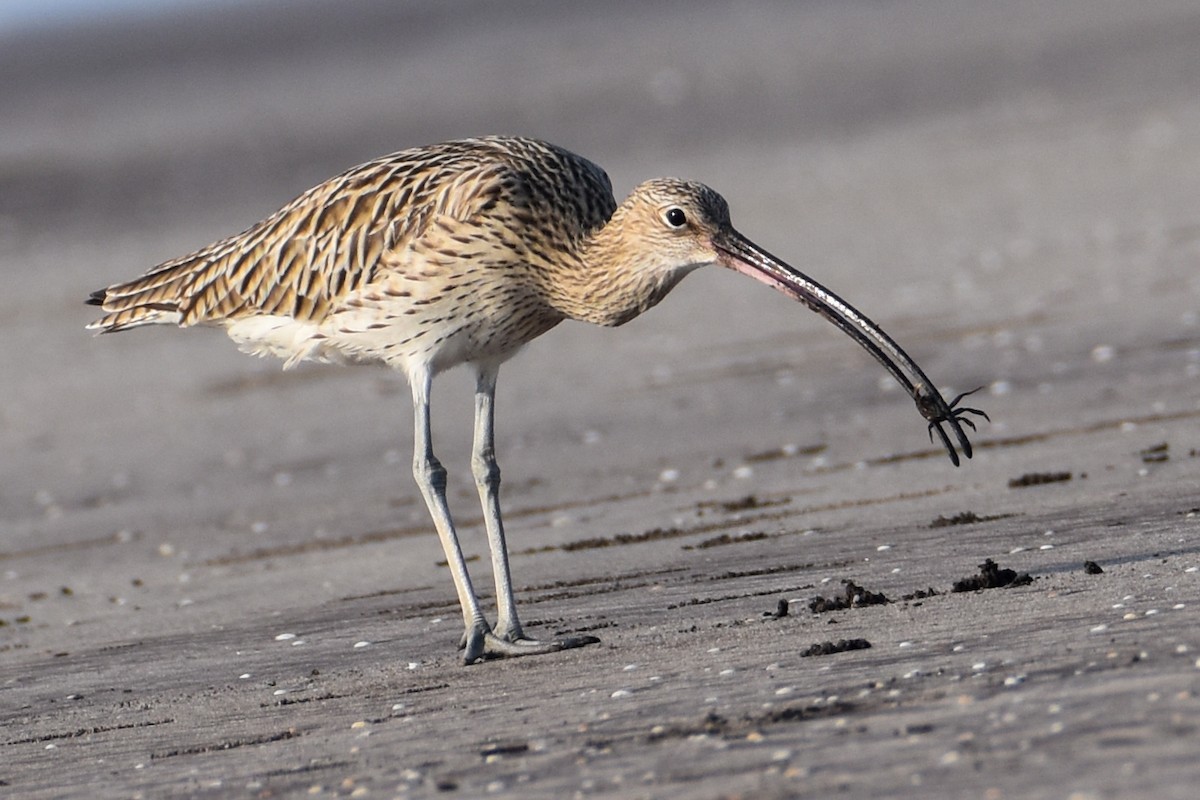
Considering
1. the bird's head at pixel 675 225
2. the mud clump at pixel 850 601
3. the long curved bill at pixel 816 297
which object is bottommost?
the mud clump at pixel 850 601

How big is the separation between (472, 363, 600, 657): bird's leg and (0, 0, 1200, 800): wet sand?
199mm

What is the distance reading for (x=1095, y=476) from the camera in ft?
32.5

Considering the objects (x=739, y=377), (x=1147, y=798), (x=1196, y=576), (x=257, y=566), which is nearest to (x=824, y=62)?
(x=739, y=377)

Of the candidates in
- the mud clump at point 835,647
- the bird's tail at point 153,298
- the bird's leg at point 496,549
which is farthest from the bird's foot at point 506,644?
the bird's tail at point 153,298

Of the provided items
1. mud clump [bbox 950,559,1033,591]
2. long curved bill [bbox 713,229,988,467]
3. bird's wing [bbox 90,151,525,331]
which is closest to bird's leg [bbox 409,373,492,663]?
bird's wing [bbox 90,151,525,331]

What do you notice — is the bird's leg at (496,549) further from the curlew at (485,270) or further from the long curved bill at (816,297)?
the long curved bill at (816,297)

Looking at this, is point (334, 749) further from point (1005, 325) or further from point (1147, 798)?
point (1005, 325)

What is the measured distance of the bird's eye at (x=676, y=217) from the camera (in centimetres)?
807

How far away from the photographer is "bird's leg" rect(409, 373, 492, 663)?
7.96 meters

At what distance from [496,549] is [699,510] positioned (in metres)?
2.53

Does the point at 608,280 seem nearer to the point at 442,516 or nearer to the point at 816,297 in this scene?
the point at 816,297

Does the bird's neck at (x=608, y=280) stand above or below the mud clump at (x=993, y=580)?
above

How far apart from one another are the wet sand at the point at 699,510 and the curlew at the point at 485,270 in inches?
28.6

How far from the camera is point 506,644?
7.92 m
